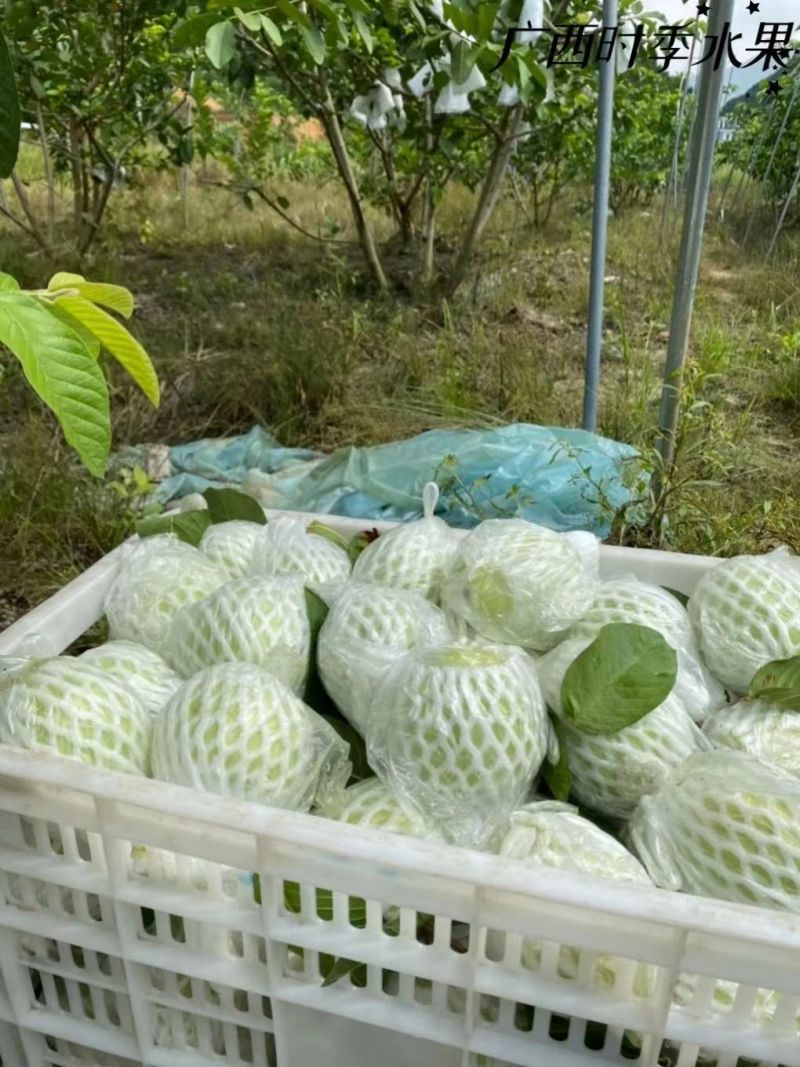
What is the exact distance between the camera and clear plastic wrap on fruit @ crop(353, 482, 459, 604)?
3.41ft

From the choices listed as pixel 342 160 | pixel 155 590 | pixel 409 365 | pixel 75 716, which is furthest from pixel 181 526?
pixel 342 160

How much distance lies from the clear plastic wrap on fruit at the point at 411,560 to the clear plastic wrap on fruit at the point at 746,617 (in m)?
0.30

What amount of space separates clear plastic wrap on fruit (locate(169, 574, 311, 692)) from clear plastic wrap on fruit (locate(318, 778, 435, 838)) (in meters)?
0.16

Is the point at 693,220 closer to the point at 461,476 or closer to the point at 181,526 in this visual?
the point at 461,476

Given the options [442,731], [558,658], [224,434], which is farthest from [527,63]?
[224,434]

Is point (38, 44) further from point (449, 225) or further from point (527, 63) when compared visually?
point (449, 225)

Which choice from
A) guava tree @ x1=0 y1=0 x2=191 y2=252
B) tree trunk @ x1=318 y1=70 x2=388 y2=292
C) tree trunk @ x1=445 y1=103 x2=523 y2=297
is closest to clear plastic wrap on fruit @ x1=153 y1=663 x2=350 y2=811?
guava tree @ x1=0 y1=0 x2=191 y2=252

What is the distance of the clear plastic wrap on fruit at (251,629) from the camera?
906mm

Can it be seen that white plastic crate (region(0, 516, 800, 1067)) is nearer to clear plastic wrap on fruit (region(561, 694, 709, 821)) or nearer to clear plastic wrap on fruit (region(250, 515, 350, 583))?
clear plastic wrap on fruit (region(561, 694, 709, 821))

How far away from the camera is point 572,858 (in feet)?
2.22

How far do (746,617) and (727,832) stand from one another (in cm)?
30

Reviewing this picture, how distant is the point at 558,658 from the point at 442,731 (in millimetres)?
181

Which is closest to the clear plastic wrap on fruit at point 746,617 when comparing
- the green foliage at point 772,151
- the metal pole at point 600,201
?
the metal pole at point 600,201

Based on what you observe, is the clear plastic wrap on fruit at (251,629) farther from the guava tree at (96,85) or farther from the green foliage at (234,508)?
the guava tree at (96,85)
